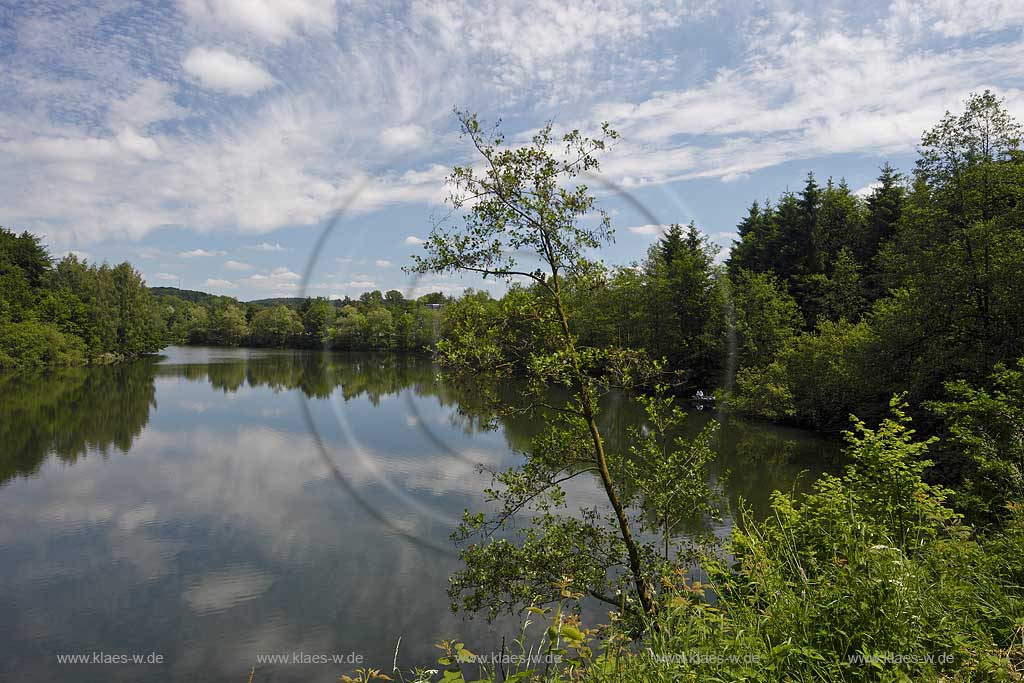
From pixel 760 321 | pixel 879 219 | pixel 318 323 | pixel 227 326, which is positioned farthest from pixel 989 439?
pixel 227 326

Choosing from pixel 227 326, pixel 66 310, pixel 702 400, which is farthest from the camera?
pixel 227 326

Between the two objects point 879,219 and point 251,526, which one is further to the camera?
point 879,219

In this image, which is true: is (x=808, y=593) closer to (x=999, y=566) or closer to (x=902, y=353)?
(x=999, y=566)

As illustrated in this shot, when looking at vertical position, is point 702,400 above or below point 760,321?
below

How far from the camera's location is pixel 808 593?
2.87 meters

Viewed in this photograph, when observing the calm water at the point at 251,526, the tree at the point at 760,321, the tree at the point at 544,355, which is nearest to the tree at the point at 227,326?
the calm water at the point at 251,526

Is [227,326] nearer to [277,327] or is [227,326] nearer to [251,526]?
[277,327]

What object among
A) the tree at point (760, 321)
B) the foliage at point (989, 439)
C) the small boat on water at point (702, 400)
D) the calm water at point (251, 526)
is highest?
the tree at point (760, 321)

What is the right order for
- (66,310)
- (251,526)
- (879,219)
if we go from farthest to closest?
1. (66,310)
2. (879,219)
3. (251,526)

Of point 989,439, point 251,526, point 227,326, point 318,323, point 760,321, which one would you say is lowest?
point 251,526

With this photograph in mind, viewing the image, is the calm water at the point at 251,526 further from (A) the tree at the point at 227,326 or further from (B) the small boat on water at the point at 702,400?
(A) the tree at the point at 227,326

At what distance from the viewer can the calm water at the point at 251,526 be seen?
9.19m

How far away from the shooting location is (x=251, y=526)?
14.2 meters

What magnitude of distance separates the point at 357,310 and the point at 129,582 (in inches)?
1062
